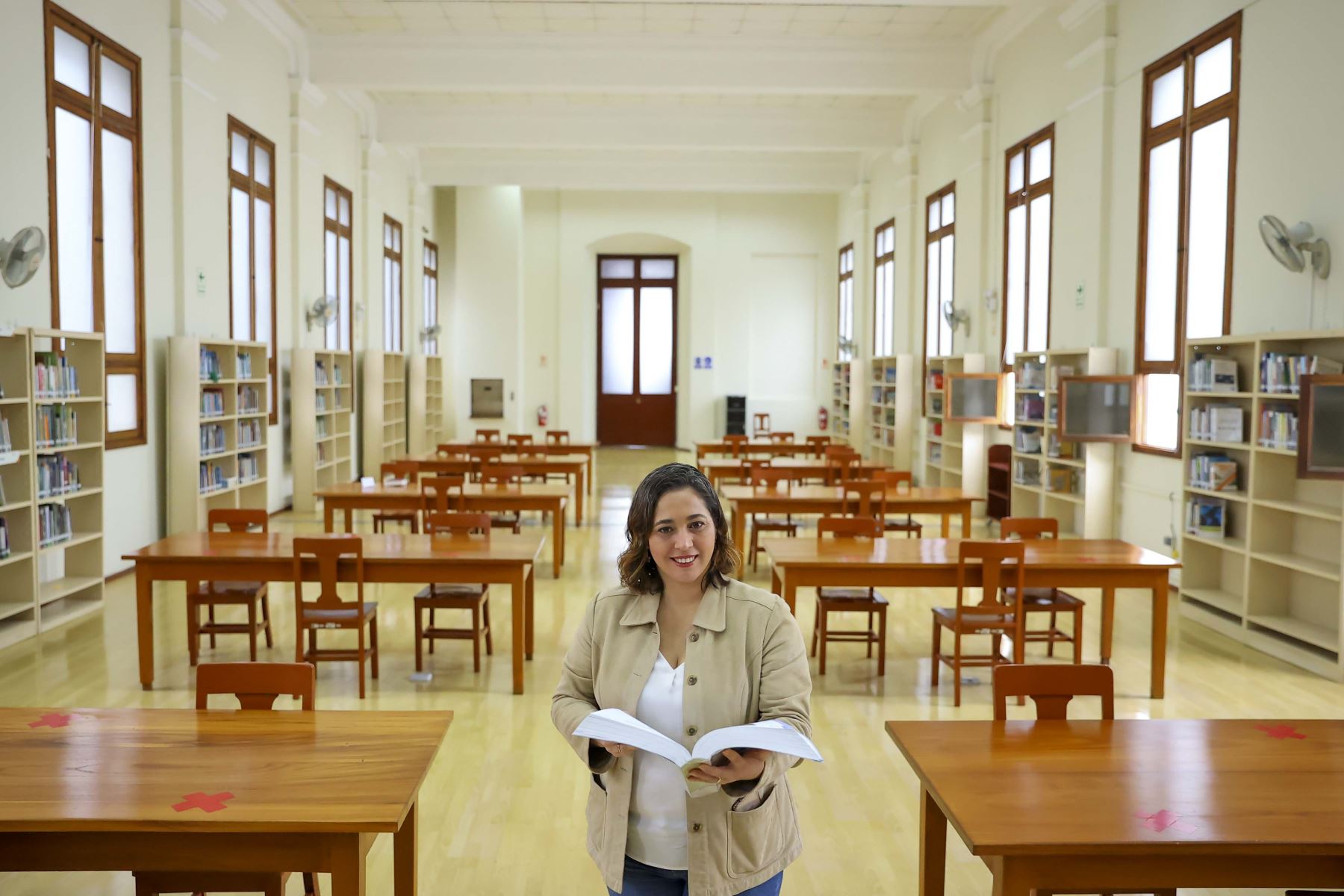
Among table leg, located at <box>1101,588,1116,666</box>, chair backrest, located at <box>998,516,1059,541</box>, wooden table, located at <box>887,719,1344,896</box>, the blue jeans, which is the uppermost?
chair backrest, located at <box>998,516,1059,541</box>

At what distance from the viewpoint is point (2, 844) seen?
95.3 inches

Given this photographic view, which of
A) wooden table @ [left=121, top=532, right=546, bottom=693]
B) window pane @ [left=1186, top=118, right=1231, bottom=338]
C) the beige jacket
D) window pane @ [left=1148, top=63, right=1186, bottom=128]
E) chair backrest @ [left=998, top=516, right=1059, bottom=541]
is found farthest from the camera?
window pane @ [left=1148, top=63, right=1186, bottom=128]

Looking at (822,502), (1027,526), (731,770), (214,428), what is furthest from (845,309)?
(731,770)

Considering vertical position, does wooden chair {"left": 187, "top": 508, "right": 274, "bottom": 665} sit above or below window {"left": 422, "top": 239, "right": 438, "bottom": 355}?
below

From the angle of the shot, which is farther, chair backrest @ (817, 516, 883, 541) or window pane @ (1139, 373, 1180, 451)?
window pane @ (1139, 373, 1180, 451)

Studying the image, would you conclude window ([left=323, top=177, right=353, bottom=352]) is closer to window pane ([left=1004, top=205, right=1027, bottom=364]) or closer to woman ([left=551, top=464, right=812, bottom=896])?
window pane ([left=1004, top=205, right=1027, bottom=364])

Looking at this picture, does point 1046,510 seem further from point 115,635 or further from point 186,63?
point 186,63

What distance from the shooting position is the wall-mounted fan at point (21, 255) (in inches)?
271

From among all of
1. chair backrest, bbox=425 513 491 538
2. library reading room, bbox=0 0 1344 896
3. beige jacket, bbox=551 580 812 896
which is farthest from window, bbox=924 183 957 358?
beige jacket, bbox=551 580 812 896

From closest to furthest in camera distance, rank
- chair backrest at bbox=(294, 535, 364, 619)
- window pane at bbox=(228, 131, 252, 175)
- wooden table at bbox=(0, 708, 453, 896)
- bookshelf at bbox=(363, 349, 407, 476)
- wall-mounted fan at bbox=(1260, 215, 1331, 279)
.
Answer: wooden table at bbox=(0, 708, 453, 896)
chair backrest at bbox=(294, 535, 364, 619)
wall-mounted fan at bbox=(1260, 215, 1331, 279)
window pane at bbox=(228, 131, 252, 175)
bookshelf at bbox=(363, 349, 407, 476)

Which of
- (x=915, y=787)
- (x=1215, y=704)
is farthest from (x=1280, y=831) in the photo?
(x=1215, y=704)

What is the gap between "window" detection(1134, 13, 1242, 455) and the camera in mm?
8070

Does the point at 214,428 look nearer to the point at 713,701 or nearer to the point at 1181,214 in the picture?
the point at 1181,214

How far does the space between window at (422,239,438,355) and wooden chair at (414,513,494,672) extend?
1398 cm
